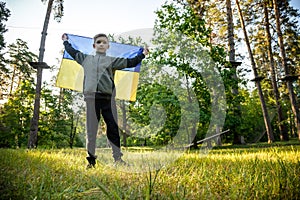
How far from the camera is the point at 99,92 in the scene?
250 cm

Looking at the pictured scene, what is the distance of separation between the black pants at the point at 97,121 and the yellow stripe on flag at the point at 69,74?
3.83 feet

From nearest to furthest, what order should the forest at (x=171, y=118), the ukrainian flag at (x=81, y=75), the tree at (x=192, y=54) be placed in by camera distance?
the forest at (x=171, y=118), the ukrainian flag at (x=81, y=75), the tree at (x=192, y=54)

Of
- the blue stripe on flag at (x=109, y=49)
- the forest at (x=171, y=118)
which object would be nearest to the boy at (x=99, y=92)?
the forest at (x=171, y=118)

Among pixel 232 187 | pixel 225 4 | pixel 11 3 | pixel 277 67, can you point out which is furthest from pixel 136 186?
pixel 277 67

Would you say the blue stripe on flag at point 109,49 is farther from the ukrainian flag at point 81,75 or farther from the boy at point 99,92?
the boy at point 99,92

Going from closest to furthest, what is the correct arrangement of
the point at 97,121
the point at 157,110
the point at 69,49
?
1. the point at 97,121
2. the point at 69,49
3. the point at 157,110

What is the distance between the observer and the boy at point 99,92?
2.49 m

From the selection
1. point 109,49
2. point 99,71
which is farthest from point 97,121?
point 109,49

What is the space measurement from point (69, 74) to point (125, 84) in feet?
3.02

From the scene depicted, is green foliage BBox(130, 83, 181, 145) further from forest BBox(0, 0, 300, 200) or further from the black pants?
the black pants

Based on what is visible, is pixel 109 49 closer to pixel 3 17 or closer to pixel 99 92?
pixel 99 92

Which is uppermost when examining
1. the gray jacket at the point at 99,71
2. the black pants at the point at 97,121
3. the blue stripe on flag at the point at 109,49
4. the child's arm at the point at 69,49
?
the blue stripe on flag at the point at 109,49

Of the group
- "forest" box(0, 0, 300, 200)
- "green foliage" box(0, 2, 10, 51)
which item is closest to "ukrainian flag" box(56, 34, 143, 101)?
"forest" box(0, 0, 300, 200)

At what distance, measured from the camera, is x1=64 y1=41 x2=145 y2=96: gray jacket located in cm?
248
